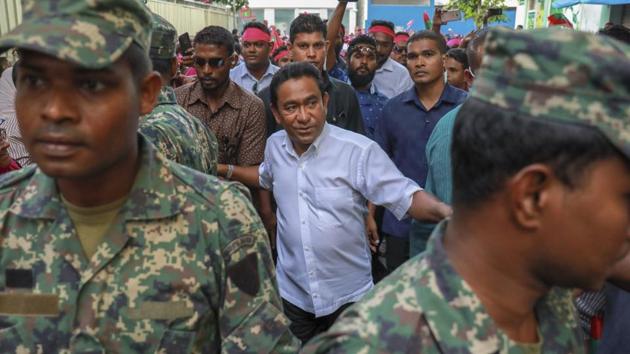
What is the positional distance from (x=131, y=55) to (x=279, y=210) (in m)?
Answer: 1.88

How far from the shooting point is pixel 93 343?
1.53m

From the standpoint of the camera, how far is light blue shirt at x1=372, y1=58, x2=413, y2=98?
6465mm

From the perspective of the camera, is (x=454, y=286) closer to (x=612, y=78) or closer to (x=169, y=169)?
(x=612, y=78)

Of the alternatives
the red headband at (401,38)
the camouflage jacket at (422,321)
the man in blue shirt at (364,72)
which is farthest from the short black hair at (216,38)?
the red headband at (401,38)

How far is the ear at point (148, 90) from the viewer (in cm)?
164

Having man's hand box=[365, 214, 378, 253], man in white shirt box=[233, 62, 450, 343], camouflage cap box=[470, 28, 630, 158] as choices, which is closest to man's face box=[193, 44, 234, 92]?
man in white shirt box=[233, 62, 450, 343]

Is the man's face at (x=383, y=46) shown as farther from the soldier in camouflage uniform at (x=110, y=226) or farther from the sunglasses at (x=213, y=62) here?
the soldier in camouflage uniform at (x=110, y=226)

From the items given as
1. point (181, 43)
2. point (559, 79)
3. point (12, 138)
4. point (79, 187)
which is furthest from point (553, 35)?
point (181, 43)

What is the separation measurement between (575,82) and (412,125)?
318 cm

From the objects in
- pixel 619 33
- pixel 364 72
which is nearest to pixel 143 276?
pixel 619 33

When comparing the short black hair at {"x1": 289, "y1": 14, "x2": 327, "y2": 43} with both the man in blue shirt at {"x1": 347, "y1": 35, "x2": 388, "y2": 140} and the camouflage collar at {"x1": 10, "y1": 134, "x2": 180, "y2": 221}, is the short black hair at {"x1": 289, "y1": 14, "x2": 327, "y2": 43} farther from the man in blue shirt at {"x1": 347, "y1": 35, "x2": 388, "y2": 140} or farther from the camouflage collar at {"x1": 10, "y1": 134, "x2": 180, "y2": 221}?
the camouflage collar at {"x1": 10, "y1": 134, "x2": 180, "y2": 221}

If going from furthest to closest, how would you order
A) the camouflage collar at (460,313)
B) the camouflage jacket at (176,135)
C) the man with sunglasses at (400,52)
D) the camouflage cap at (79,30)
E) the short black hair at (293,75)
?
the man with sunglasses at (400,52)
the short black hair at (293,75)
the camouflage jacket at (176,135)
the camouflage cap at (79,30)
the camouflage collar at (460,313)

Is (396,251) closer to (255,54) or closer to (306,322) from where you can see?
(306,322)

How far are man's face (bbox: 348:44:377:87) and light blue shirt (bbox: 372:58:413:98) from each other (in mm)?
587
